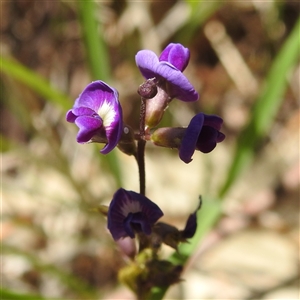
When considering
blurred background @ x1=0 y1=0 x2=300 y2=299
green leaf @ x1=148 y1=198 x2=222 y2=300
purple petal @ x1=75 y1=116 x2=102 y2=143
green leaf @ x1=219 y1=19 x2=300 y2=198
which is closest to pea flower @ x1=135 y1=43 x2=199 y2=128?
purple petal @ x1=75 y1=116 x2=102 y2=143

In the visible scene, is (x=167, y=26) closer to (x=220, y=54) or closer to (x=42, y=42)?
(x=220, y=54)

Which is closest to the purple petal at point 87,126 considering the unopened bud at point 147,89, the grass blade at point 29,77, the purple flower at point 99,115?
the purple flower at point 99,115

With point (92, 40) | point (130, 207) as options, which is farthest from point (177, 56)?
point (92, 40)

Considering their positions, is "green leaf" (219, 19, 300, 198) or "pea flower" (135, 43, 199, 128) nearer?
"pea flower" (135, 43, 199, 128)

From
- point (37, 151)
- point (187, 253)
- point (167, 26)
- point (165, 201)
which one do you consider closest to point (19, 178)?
point (37, 151)

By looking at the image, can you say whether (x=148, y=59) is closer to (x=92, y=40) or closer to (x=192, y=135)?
(x=192, y=135)

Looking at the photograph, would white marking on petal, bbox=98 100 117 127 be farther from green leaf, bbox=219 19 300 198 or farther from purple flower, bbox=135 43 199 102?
green leaf, bbox=219 19 300 198
